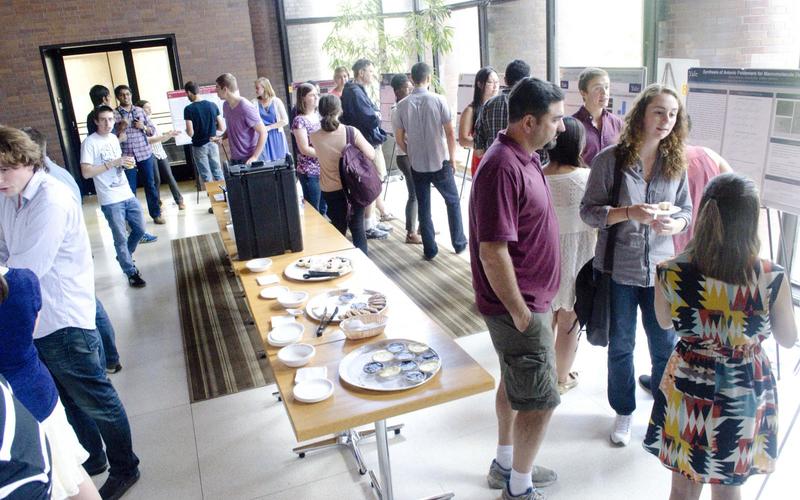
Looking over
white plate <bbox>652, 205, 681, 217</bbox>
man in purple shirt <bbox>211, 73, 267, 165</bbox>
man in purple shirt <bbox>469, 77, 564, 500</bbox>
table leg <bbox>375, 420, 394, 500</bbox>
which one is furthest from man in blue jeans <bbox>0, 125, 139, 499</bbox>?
man in purple shirt <bbox>211, 73, 267, 165</bbox>

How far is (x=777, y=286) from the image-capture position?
6.16 feet

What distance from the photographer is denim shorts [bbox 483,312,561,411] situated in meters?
2.31

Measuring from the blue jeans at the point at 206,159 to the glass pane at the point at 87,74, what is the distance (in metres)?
2.80

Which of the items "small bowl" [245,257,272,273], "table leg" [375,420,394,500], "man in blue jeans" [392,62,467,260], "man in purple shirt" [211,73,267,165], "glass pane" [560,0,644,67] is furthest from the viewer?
"man in purple shirt" [211,73,267,165]

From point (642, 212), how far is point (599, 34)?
364 cm

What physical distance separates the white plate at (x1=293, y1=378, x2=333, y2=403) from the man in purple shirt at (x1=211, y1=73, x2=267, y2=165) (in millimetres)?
4016

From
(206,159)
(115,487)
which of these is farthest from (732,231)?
(206,159)

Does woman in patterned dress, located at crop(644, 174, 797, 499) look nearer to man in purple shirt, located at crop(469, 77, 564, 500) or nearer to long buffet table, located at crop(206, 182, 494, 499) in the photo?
man in purple shirt, located at crop(469, 77, 564, 500)

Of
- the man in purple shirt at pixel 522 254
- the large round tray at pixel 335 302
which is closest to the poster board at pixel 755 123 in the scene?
the man in purple shirt at pixel 522 254

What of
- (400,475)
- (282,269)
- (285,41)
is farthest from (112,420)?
(285,41)

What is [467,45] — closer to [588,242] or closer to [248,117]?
[248,117]

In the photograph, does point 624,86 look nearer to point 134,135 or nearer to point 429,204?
point 429,204

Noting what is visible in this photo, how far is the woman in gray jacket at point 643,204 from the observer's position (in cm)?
259

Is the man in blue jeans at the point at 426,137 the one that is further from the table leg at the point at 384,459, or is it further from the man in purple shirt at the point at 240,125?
the table leg at the point at 384,459
